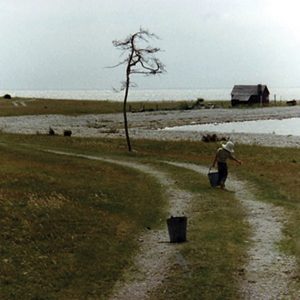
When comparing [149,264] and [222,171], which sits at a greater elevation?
[222,171]

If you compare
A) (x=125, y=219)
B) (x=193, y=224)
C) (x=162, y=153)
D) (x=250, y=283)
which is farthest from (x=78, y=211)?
(x=162, y=153)

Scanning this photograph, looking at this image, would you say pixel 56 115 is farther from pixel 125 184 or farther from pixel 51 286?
pixel 51 286

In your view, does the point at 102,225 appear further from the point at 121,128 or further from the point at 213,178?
the point at 121,128

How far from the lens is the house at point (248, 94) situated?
476ft

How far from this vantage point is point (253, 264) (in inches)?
577

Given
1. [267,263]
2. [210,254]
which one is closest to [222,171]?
[210,254]

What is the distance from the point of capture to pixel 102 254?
51.7ft

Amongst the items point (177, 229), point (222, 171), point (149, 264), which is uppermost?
point (222, 171)

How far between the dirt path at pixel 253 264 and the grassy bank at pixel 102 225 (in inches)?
11.9

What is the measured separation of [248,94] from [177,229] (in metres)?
132

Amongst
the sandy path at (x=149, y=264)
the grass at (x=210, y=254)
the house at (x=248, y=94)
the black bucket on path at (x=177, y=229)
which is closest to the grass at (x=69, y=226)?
the sandy path at (x=149, y=264)

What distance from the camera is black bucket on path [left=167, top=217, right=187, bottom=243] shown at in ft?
54.4

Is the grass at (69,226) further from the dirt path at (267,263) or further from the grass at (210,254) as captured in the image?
the dirt path at (267,263)

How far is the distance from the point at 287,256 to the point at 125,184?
41.3 ft
